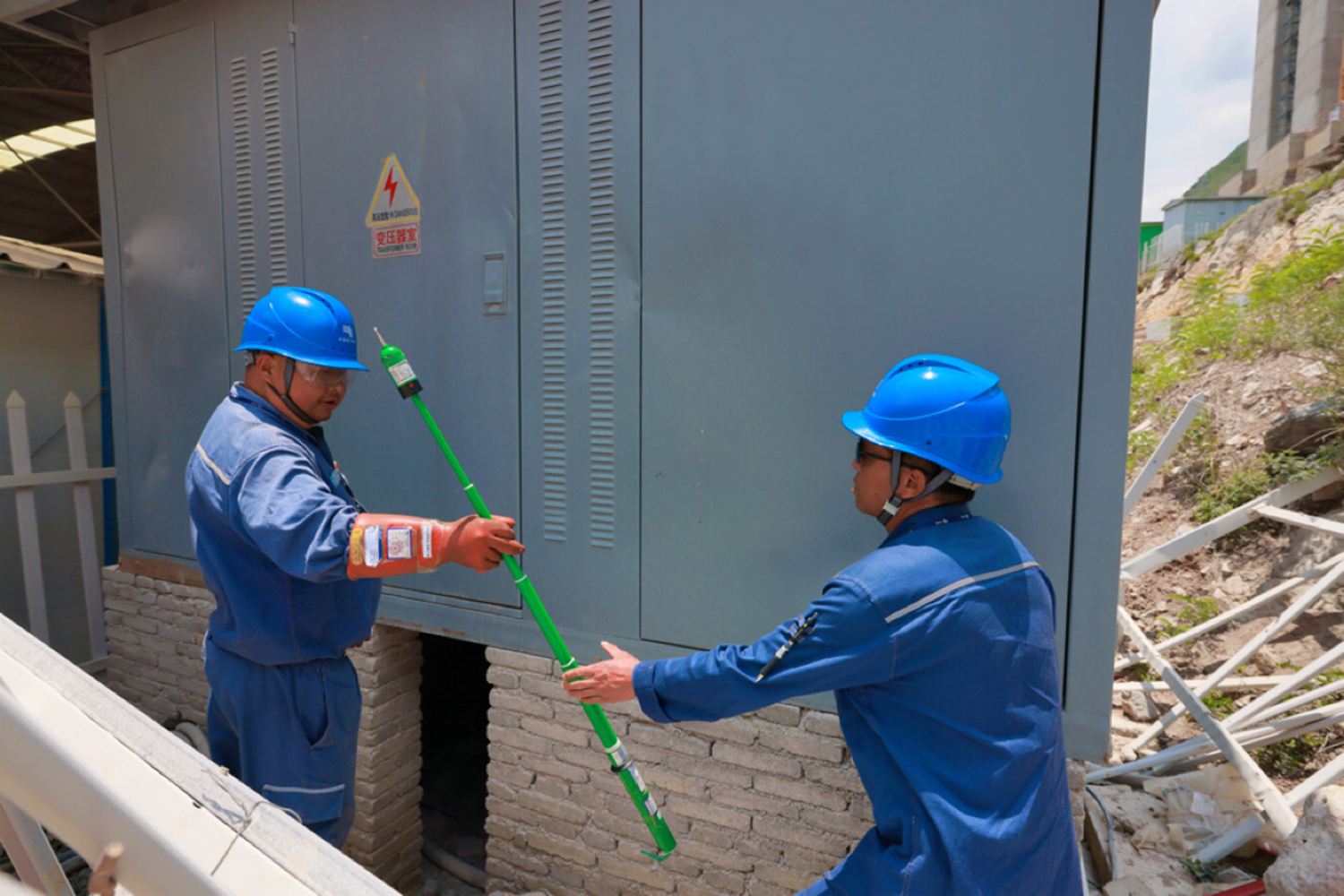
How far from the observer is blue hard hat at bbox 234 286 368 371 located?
2.28 m

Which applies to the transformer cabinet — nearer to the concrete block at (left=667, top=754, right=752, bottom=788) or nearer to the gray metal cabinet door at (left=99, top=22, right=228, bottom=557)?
the gray metal cabinet door at (left=99, top=22, right=228, bottom=557)

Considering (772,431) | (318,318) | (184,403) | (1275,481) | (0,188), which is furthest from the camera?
(0,188)

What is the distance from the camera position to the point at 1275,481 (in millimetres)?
5863

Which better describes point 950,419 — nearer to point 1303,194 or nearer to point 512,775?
point 512,775

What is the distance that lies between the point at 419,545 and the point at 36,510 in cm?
444

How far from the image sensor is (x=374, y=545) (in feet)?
6.17

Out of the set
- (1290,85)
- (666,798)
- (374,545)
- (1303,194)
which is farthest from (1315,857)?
(1290,85)

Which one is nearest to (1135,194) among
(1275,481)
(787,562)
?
(787,562)

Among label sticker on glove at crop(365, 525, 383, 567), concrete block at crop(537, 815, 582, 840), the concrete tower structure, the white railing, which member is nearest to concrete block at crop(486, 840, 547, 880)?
concrete block at crop(537, 815, 582, 840)

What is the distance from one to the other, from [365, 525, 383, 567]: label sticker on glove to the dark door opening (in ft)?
7.07

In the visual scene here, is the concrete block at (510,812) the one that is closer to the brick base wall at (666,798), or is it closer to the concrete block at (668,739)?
the brick base wall at (666,798)

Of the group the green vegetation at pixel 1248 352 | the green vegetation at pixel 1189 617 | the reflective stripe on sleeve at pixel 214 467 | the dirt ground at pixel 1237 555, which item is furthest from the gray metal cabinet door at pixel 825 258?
the green vegetation at pixel 1189 617

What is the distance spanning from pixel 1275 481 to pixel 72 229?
1228 centimetres

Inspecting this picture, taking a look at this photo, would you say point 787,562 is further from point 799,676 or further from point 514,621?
point 514,621
